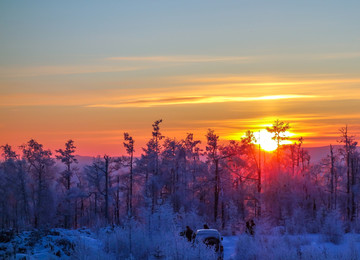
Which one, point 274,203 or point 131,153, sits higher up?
point 131,153

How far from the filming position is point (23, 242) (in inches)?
730

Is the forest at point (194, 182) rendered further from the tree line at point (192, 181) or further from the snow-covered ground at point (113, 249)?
the snow-covered ground at point (113, 249)

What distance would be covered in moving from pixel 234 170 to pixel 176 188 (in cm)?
794

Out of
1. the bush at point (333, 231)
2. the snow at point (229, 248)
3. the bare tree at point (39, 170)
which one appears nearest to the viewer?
the snow at point (229, 248)

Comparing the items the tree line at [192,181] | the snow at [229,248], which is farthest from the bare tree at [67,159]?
the snow at [229,248]

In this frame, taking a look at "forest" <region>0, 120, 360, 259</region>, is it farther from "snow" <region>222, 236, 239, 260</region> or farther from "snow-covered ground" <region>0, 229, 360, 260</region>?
"snow-covered ground" <region>0, 229, 360, 260</region>

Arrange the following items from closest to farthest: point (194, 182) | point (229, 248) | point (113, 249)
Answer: point (113, 249) < point (229, 248) < point (194, 182)

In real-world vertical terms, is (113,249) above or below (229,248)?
above

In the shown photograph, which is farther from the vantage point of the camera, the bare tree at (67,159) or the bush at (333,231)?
the bare tree at (67,159)

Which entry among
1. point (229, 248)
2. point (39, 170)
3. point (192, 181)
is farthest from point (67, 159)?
point (229, 248)

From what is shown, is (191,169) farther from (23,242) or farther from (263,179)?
(23,242)

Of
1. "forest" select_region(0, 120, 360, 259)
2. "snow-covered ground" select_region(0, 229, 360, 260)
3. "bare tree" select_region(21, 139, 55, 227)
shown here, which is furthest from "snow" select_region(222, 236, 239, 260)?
"bare tree" select_region(21, 139, 55, 227)

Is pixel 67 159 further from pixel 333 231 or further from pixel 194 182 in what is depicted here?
pixel 333 231

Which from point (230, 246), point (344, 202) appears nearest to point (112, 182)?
point (344, 202)
